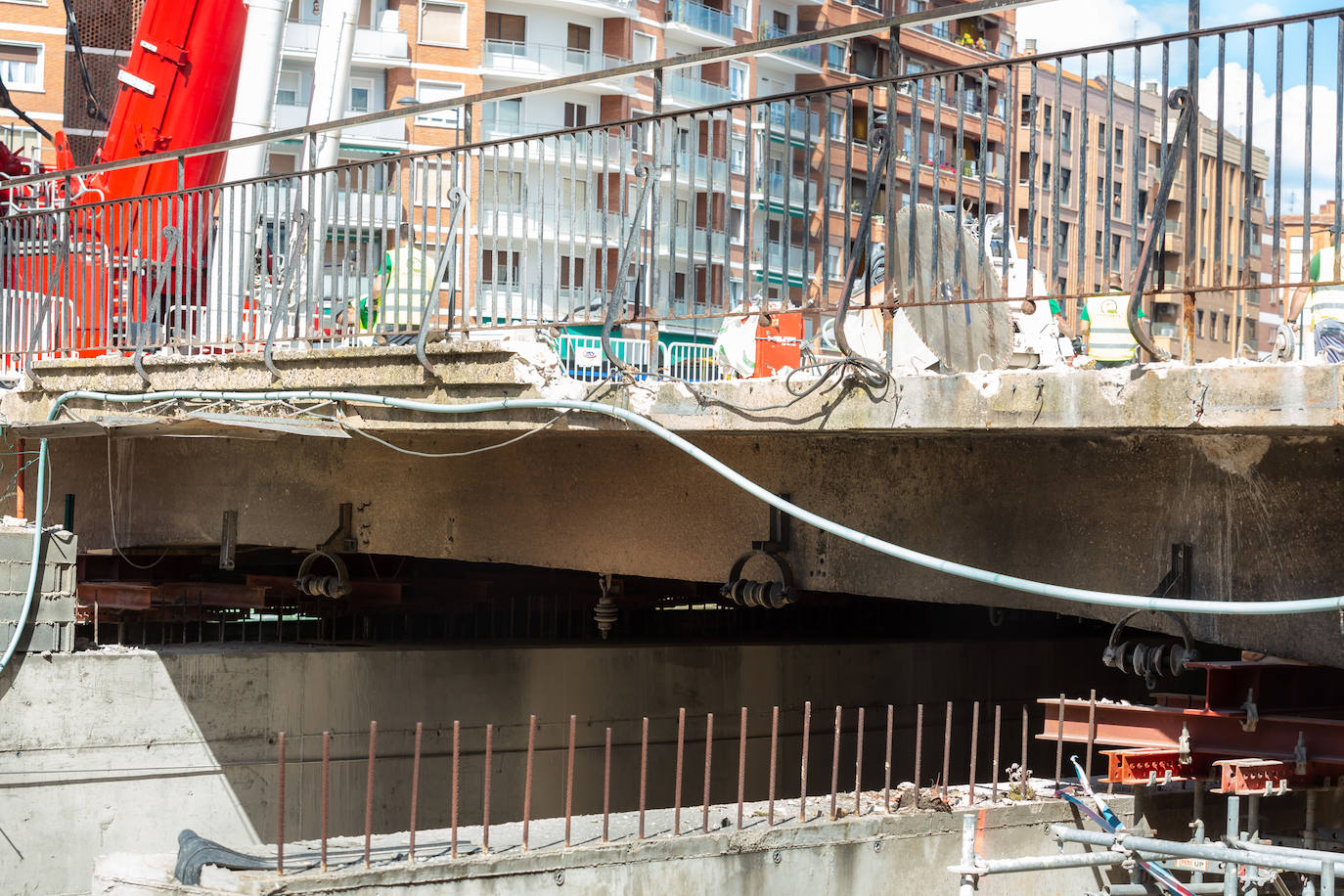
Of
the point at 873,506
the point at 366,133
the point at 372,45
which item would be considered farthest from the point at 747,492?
the point at 372,45

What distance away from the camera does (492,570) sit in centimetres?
1772

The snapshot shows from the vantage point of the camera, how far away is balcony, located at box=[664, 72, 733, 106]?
198ft

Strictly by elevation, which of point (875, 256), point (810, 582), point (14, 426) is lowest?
point (810, 582)

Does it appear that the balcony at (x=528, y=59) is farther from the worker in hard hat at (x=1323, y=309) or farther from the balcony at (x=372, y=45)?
the worker in hard hat at (x=1323, y=309)

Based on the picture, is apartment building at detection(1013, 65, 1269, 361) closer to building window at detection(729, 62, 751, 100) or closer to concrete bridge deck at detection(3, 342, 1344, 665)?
concrete bridge deck at detection(3, 342, 1344, 665)

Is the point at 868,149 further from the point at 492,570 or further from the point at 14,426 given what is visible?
the point at 492,570

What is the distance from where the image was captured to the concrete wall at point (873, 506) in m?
7.24

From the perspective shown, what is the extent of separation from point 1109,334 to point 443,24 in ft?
162

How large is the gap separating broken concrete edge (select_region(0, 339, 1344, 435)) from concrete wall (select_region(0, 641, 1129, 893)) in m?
2.84

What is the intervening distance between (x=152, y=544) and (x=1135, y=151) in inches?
418

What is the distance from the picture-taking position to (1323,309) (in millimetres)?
7098

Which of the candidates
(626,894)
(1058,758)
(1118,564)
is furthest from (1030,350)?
(626,894)

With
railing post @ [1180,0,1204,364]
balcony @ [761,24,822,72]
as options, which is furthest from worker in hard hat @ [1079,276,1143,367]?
balcony @ [761,24,822,72]

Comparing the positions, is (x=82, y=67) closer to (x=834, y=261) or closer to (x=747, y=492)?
(x=834, y=261)
